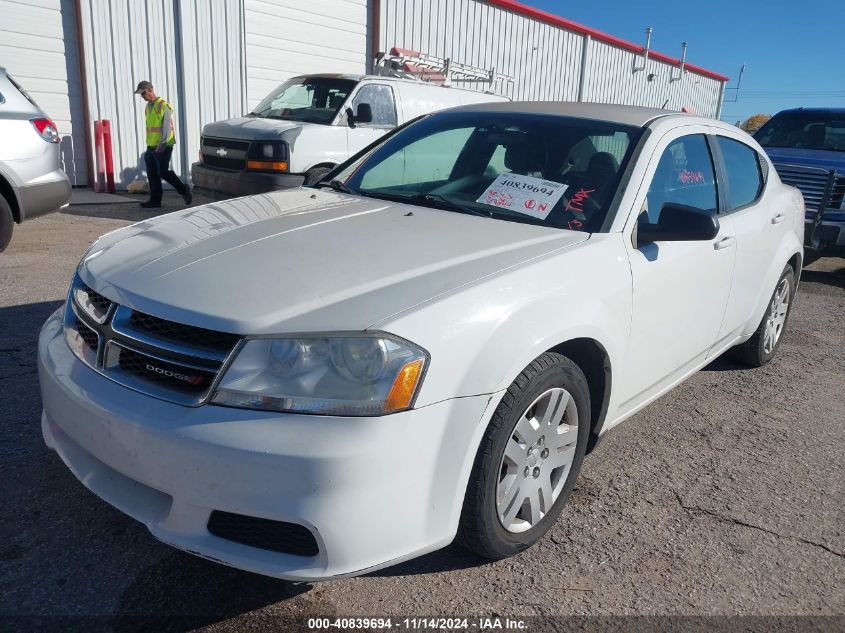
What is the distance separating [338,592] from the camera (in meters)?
2.32

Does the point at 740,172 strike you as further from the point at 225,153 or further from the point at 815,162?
the point at 225,153

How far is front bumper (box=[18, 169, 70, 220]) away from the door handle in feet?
19.4

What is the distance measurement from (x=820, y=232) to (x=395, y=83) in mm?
5361

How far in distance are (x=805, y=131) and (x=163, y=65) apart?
10.0 meters

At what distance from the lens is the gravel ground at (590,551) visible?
2.26 metres

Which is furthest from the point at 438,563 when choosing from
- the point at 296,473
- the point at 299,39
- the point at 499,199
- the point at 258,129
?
the point at 299,39

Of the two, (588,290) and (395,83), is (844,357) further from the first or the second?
(395,83)

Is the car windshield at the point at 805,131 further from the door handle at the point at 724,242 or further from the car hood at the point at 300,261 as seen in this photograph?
the car hood at the point at 300,261

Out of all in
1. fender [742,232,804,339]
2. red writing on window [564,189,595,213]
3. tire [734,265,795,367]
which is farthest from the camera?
A: tire [734,265,795,367]

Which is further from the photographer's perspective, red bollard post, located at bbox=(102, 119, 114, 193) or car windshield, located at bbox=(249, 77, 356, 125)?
red bollard post, located at bbox=(102, 119, 114, 193)

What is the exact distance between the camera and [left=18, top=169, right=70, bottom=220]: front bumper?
6.46 m

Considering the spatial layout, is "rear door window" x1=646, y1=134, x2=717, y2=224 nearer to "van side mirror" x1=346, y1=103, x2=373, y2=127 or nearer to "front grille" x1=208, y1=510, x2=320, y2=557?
"front grille" x1=208, y1=510, x2=320, y2=557

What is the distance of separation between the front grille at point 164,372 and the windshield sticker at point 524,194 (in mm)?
1593

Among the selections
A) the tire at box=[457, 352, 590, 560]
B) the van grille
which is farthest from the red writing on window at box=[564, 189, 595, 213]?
the van grille
